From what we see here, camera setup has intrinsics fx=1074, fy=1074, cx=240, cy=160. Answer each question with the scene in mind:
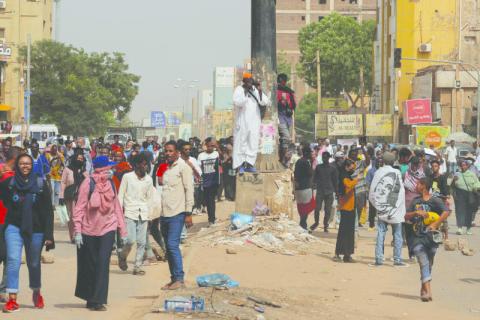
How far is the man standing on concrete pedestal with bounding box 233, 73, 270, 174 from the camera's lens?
17.6 metres

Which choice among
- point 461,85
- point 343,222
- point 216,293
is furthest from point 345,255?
point 461,85

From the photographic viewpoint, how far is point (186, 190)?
1205 cm

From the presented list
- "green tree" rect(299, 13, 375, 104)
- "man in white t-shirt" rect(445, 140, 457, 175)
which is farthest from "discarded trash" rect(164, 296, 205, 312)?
"green tree" rect(299, 13, 375, 104)

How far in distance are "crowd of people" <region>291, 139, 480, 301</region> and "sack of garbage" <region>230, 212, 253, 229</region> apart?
1499mm

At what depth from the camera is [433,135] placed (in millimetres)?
46750

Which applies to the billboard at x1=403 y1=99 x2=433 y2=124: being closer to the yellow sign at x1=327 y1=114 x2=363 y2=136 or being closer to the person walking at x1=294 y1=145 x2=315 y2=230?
the yellow sign at x1=327 y1=114 x2=363 y2=136

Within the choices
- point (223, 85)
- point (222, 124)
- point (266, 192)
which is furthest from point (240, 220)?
point (223, 85)

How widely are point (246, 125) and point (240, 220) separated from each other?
5.19 ft

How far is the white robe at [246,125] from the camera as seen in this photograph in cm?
1766

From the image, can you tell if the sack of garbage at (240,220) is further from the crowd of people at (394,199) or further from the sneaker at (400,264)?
the sneaker at (400,264)

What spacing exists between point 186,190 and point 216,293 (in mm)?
1647

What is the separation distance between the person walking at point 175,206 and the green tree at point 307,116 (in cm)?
9622

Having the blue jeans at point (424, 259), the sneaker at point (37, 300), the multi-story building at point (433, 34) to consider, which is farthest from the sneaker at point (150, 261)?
the multi-story building at point (433, 34)

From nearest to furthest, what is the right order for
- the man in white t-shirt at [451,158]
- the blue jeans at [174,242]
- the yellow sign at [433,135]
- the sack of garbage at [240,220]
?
the blue jeans at [174,242], the sack of garbage at [240,220], the man in white t-shirt at [451,158], the yellow sign at [433,135]
